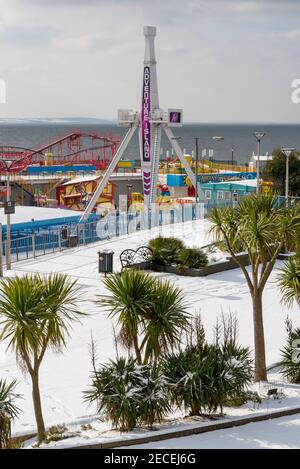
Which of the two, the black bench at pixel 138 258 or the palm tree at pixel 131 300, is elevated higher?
the palm tree at pixel 131 300

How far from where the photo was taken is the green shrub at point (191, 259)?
67.8 feet

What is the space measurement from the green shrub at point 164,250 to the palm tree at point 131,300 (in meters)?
10.8

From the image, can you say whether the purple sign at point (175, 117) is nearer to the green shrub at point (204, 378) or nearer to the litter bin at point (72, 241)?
the litter bin at point (72, 241)

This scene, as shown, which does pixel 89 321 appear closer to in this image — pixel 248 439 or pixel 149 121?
pixel 248 439

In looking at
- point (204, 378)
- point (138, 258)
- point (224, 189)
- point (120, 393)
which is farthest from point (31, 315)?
point (224, 189)

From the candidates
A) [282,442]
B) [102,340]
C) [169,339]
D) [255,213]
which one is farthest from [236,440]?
[102,340]

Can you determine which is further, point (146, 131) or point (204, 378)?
point (146, 131)

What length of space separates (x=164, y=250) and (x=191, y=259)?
3.12 feet

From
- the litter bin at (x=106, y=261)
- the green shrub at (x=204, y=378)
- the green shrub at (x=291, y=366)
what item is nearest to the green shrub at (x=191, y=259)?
the litter bin at (x=106, y=261)

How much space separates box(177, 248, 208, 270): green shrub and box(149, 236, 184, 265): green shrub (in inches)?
15.9

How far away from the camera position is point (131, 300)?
1014cm

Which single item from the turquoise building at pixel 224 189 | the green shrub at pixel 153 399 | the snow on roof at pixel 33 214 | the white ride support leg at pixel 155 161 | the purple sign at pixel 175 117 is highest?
the purple sign at pixel 175 117

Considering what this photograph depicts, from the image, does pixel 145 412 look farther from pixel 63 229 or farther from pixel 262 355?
pixel 63 229
